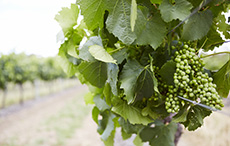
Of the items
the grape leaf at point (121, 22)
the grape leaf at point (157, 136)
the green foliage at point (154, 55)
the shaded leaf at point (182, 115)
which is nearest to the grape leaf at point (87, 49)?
the green foliage at point (154, 55)

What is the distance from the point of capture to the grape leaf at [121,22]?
0.63 m

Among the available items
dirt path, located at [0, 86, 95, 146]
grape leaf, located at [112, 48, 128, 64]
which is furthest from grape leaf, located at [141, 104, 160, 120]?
dirt path, located at [0, 86, 95, 146]

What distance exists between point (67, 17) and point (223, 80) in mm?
686

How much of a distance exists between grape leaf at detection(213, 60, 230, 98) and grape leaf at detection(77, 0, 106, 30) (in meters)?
0.48

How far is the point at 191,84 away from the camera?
0.63 meters

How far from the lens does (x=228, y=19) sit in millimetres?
731

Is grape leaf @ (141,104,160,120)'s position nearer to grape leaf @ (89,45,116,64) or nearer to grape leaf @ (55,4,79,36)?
grape leaf @ (89,45,116,64)

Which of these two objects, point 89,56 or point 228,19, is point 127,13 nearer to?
point 89,56

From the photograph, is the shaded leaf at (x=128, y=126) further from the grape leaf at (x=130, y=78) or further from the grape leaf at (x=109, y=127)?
the grape leaf at (x=130, y=78)

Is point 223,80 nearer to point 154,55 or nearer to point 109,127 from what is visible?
point 154,55

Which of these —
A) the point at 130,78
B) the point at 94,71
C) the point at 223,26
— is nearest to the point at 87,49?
the point at 94,71

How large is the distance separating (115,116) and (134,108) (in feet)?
0.69

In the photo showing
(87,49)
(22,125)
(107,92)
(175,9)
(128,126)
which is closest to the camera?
(175,9)

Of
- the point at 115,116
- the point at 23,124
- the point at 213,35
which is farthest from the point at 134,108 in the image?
the point at 23,124
